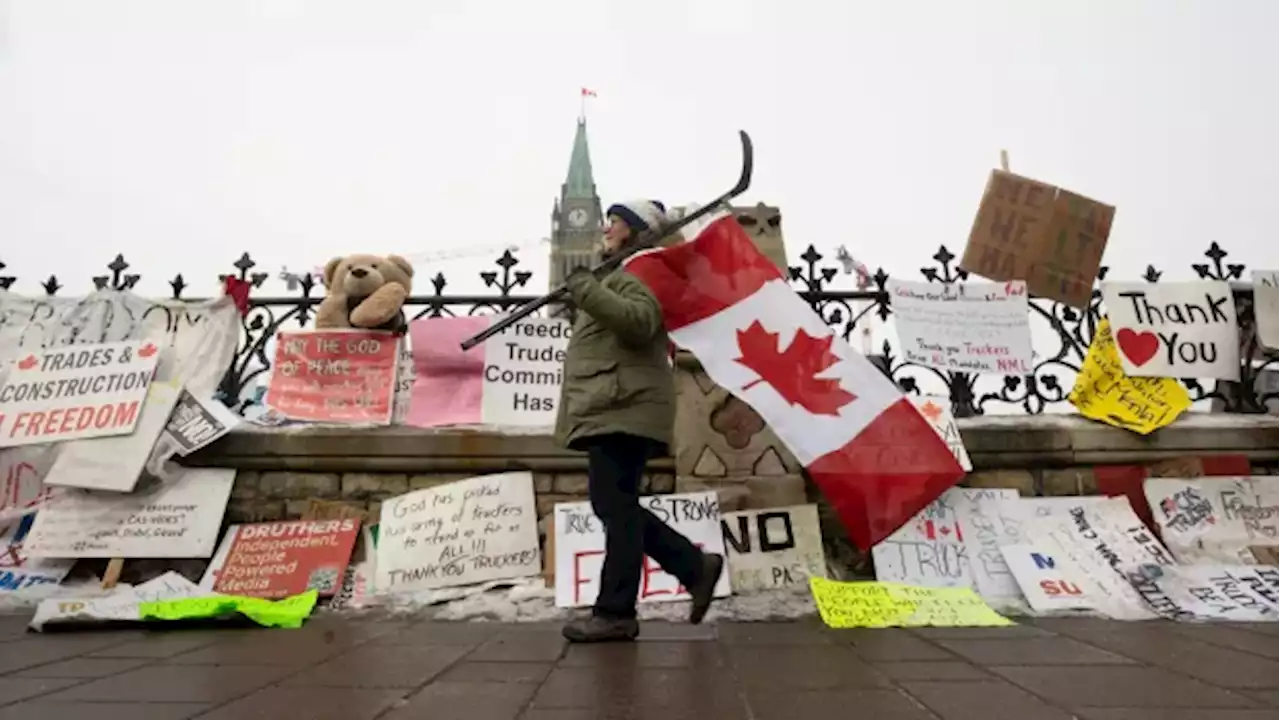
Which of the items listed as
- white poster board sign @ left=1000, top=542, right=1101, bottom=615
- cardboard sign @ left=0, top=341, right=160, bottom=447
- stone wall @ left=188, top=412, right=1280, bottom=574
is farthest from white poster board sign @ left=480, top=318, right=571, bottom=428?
white poster board sign @ left=1000, top=542, right=1101, bottom=615

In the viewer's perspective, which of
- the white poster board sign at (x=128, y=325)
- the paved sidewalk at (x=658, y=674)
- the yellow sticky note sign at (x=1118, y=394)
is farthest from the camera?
the white poster board sign at (x=128, y=325)

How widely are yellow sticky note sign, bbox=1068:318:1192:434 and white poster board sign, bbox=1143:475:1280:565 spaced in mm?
441

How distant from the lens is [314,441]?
5172mm

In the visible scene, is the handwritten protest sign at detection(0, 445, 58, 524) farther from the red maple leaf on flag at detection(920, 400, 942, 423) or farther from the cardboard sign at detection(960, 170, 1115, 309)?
the cardboard sign at detection(960, 170, 1115, 309)

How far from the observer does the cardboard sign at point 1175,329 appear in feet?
18.1

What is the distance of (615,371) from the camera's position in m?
3.54

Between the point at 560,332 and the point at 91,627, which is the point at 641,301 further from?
the point at 91,627

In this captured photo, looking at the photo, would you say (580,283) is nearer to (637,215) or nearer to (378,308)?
(637,215)

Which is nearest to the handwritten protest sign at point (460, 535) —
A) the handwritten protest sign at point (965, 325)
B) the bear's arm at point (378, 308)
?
the bear's arm at point (378, 308)

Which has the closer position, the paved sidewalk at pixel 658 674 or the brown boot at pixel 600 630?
the paved sidewalk at pixel 658 674

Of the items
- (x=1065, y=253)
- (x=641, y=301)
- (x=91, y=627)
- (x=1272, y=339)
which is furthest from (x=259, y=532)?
(x=1272, y=339)

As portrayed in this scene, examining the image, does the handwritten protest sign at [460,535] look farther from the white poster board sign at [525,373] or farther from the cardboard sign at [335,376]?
the cardboard sign at [335,376]

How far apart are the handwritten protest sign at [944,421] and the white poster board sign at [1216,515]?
3.91ft

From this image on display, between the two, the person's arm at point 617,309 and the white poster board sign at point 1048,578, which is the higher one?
the person's arm at point 617,309
